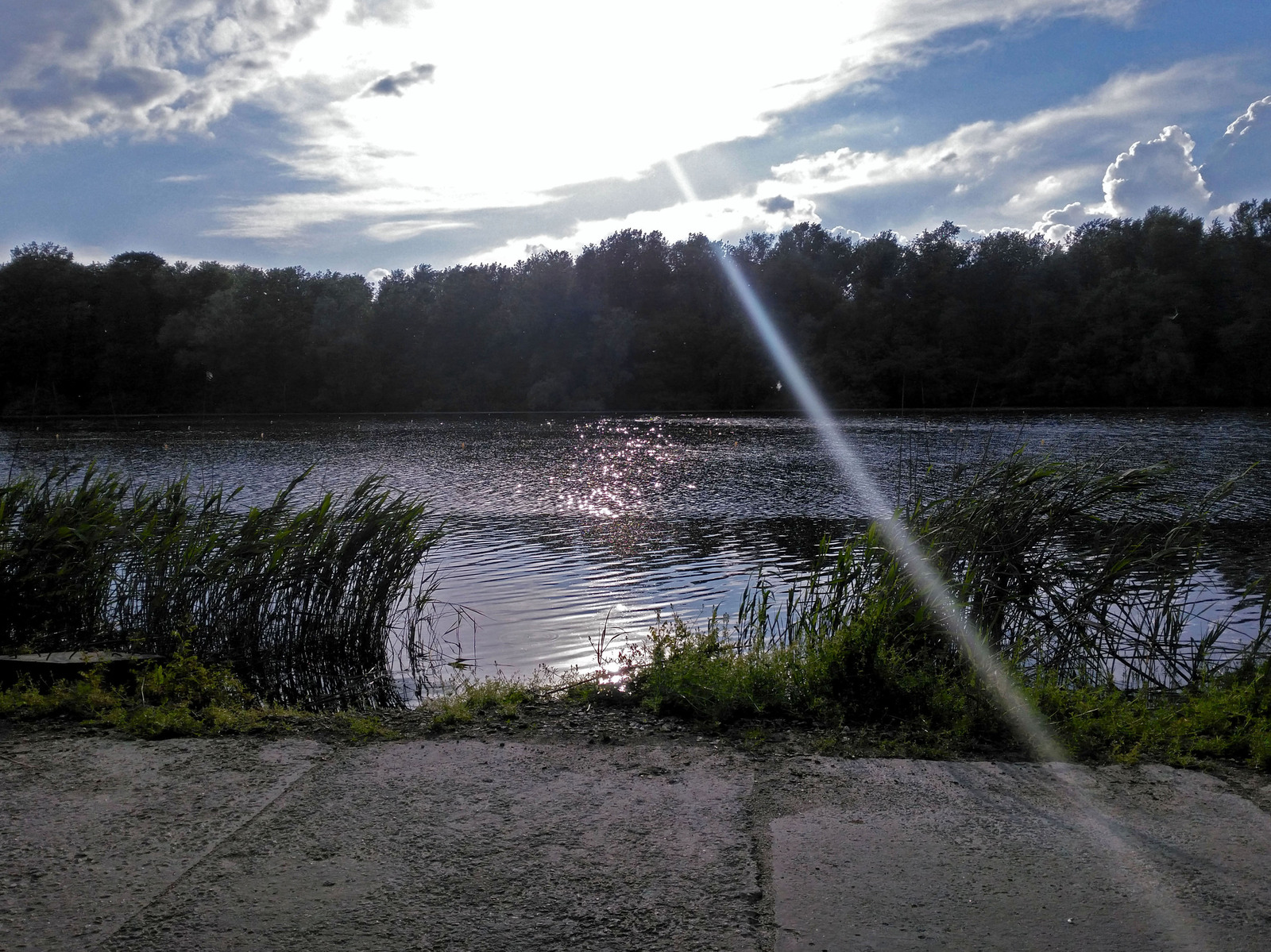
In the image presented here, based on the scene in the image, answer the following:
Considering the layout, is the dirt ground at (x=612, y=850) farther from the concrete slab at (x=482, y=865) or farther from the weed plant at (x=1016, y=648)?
the weed plant at (x=1016, y=648)

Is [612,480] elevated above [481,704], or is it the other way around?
[612,480]

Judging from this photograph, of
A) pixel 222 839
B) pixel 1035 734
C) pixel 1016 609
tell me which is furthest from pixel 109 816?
pixel 1016 609

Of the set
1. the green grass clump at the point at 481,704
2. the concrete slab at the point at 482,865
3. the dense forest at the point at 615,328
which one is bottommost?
the green grass clump at the point at 481,704

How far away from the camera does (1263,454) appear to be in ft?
101

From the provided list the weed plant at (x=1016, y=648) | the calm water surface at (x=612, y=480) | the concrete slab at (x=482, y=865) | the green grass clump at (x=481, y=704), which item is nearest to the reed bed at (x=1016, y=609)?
the weed plant at (x=1016, y=648)

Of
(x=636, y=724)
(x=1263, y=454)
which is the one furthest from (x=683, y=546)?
(x=1263, y=454)

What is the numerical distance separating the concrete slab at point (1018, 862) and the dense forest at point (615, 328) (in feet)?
234

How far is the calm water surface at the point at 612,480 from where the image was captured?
11.6 meters

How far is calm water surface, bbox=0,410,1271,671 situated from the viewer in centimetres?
1157

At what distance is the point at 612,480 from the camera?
26.2m

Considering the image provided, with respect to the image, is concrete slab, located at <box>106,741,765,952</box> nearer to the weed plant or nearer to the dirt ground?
the dirt ground

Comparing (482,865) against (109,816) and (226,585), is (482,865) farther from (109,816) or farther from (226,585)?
(226,585)

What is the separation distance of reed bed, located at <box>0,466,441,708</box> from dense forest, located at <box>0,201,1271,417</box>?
221ft

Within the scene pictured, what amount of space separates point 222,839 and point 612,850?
54.4 inches
